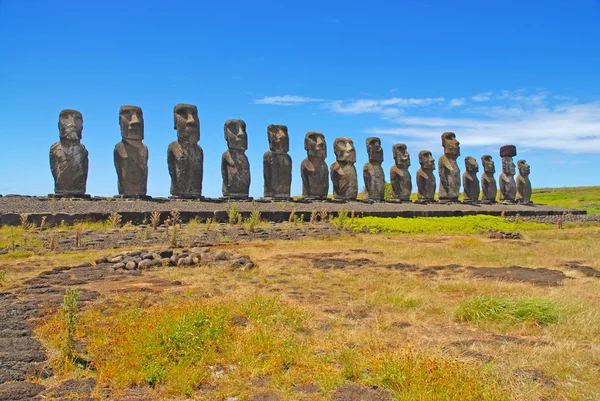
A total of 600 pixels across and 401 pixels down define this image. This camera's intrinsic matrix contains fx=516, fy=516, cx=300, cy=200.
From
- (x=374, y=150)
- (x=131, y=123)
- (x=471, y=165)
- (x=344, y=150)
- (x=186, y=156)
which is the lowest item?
(x=186, y=156)

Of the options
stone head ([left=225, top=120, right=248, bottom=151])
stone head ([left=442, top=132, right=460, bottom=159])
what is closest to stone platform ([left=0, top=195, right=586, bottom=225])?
stone head ([left=225, top=120, right=248, bottom=151])

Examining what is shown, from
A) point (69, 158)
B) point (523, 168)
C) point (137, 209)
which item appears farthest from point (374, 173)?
point (523, 168)

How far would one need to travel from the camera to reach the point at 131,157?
1786 cm

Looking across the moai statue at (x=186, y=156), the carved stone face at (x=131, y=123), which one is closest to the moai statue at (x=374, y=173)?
the moai statue at (x=186, y=156)

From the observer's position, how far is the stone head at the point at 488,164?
106ft

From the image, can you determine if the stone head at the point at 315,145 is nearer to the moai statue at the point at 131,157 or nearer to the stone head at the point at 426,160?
the stone head at the point at 426,160

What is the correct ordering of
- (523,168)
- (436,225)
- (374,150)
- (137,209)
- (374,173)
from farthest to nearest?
(523,168), (374,150), (374,173), (436,225), (137,209)

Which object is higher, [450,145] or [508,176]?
[450,145]

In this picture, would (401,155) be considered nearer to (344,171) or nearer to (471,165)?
(344,171)

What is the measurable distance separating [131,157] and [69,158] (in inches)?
77.2

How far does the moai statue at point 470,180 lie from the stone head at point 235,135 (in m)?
15.7

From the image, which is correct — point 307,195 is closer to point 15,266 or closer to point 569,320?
point 15,266

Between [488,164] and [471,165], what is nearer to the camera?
[471,165]

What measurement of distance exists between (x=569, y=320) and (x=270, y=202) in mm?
15711
